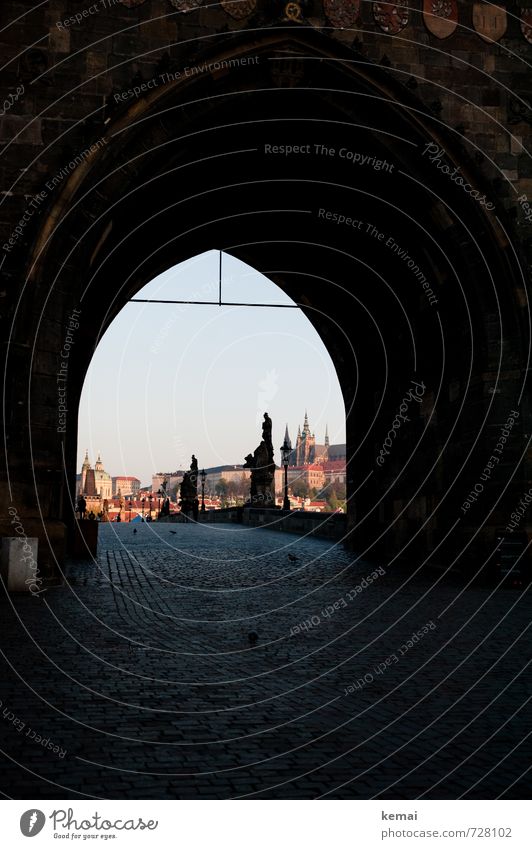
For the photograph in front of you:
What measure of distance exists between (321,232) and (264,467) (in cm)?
2441

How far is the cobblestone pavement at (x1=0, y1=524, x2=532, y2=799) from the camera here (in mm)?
4543

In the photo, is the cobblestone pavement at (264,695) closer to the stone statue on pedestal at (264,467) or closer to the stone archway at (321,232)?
the stone archway at (321,232)

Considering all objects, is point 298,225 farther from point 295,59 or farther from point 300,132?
point 295,59

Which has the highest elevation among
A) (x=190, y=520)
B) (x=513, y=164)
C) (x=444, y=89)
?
(x=444, y=89)

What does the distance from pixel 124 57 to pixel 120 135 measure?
1.34 meters

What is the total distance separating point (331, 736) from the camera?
5395 mm

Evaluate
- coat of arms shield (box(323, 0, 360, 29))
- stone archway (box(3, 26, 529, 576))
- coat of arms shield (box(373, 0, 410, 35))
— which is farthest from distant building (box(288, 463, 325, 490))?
coat of arms shield (box(323, 0, 360, 29))

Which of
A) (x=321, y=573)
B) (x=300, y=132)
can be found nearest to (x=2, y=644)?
(x=321, y=573)

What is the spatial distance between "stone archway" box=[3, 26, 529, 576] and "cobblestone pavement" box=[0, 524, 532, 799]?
3446 mm

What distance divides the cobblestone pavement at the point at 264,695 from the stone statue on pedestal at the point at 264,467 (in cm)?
3117

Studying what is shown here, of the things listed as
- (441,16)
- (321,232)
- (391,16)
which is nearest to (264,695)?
(391,16)

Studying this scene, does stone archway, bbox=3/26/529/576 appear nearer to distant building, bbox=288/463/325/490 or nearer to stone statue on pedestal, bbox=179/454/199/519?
stone statue on pedestal, bbox=179/454/199/519

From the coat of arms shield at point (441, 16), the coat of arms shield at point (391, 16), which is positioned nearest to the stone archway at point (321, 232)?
the coat of arms shield at point (391, 16)

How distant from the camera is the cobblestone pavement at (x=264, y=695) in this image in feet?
14.9
